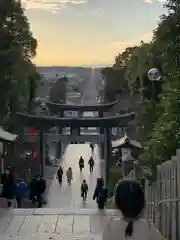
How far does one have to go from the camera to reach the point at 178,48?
1212cm

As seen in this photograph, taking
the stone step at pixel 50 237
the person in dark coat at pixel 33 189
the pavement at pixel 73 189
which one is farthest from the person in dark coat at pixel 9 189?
the pavement at pixel 73 189

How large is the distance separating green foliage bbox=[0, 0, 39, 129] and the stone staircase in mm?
14033

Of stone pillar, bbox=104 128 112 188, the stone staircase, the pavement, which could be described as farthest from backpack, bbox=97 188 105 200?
stone pillar, bbox=104 128 112 188

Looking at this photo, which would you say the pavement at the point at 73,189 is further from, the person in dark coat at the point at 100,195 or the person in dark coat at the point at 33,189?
the person in dark coat at the point at 100,195

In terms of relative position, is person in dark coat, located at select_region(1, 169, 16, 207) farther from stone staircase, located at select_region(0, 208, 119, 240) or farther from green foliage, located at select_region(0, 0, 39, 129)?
green foliage, located at select_region(0, 0, 39, 129)

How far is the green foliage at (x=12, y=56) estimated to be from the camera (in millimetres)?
28641

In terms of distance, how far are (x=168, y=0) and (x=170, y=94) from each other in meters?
6.19

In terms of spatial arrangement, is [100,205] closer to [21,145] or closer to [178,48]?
[178,48]

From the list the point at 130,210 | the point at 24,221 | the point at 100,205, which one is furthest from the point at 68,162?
the point at 130,210

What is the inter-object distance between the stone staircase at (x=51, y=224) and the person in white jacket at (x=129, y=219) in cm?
787

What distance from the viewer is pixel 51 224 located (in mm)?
13297

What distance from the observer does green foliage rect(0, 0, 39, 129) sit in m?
28.6

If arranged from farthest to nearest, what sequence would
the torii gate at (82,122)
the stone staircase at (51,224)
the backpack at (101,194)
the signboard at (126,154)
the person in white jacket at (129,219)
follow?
the torii gate at (82,122)
the signboard at (126,154)
the backpack at (101,194)
the stone staircase at (51,224)
the person in white jacket at (129,219)

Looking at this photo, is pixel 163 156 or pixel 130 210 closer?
pixel 130 210
